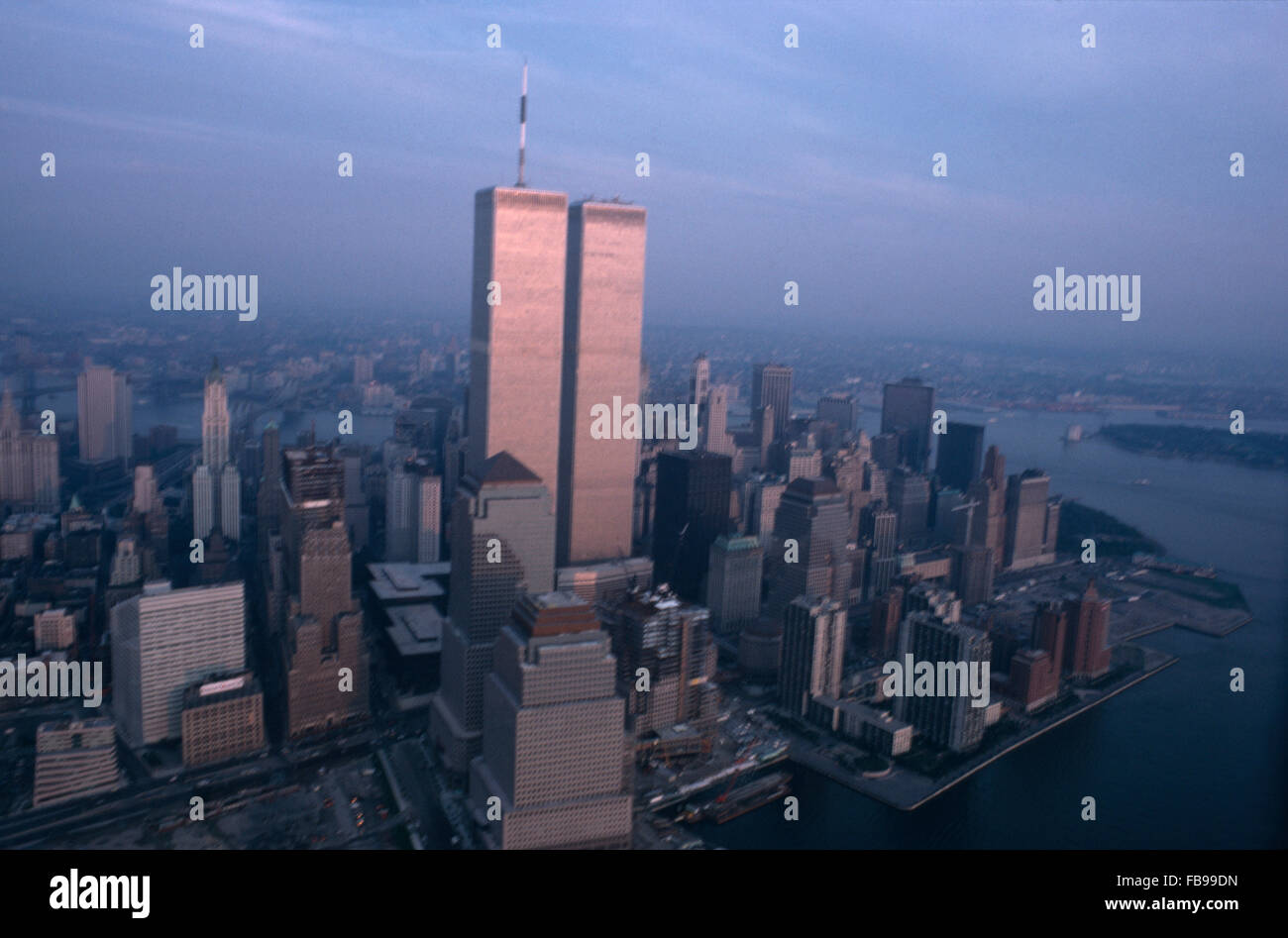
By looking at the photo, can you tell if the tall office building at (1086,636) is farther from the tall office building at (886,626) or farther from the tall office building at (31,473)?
the tall office building at (31,473)

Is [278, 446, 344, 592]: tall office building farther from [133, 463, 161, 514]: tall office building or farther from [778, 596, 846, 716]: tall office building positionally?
[778, 596, 846, 716]: tall office building

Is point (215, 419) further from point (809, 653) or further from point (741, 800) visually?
point (741, 800)

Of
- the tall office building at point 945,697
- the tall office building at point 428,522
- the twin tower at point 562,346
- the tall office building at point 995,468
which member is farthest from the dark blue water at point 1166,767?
the tall office building at point 428,522

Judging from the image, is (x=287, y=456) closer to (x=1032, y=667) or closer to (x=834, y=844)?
(x=834, y=844)

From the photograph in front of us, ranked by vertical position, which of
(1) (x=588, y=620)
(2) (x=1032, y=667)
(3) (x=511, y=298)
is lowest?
(2) (x=1032, y=667)

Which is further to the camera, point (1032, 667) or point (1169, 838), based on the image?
point (1032, 667)
